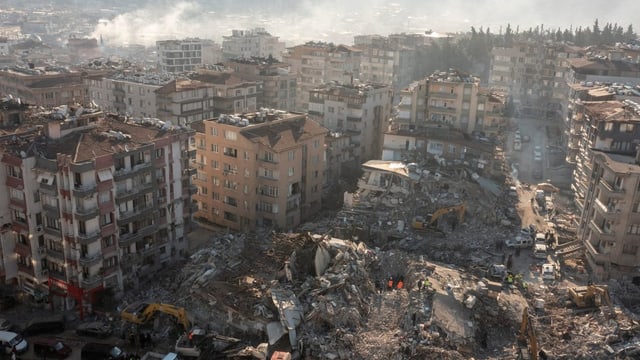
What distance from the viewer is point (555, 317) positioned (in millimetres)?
38531

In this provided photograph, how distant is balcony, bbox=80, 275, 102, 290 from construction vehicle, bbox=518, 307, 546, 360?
27.5 metres

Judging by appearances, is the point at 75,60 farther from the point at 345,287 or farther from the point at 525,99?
the point at 345,287

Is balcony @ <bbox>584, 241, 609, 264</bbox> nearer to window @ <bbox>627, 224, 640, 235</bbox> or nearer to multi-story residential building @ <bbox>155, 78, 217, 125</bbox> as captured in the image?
window @ <bbox>627, 224, 640, 235</bbox>

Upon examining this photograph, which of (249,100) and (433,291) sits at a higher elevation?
(249,100)

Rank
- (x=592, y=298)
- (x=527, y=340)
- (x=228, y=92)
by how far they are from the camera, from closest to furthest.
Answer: (x=527, y=340) < (x=592, y=298) < (x=228, y=92)

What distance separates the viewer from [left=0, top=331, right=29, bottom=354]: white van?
35188 mm

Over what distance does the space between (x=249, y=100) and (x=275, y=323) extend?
45525 mm

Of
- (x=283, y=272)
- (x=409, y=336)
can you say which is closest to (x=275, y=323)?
(x=283, y=272)

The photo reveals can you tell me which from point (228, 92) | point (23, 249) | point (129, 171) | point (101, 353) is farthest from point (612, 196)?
point (228, 92)

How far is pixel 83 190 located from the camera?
120 feet

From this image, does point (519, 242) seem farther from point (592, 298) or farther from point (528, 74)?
point (528, 74)

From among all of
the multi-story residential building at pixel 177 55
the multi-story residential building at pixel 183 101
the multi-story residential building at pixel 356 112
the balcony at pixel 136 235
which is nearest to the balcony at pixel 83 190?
the balcony at pixel 136 235

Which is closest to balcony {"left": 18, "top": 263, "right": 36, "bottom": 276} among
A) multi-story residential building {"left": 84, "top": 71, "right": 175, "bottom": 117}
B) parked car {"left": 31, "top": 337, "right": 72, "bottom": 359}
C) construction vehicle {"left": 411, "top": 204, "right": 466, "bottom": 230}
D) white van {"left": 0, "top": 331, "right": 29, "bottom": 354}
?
white van {"left": 0, "top": 331, "right": 29, "bottom": 354}

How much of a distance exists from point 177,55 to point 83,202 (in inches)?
3429
